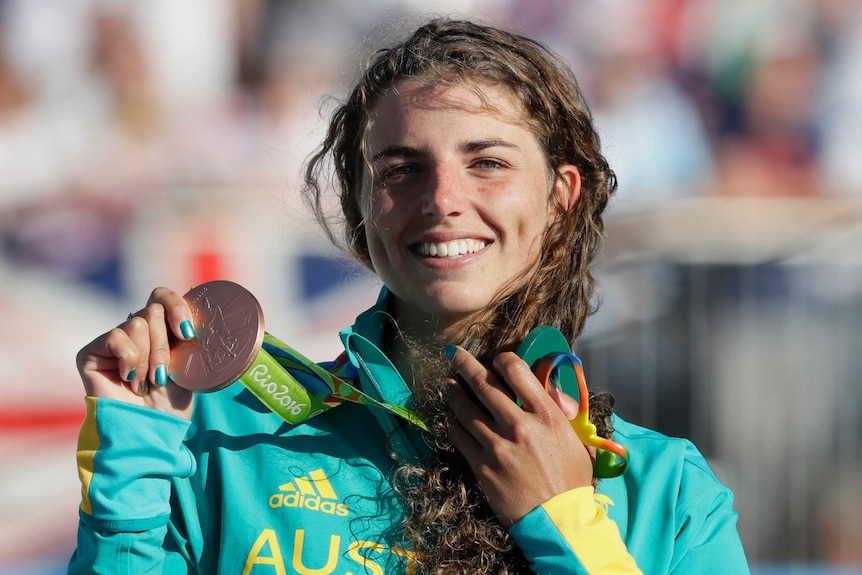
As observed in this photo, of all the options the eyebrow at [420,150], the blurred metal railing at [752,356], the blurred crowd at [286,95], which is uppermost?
the blurred crowd at [286,95]

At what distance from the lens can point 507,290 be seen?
2.01m

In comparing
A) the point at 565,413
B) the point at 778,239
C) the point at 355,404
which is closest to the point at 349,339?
the point at 355,404

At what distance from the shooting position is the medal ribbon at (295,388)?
1.84 meters

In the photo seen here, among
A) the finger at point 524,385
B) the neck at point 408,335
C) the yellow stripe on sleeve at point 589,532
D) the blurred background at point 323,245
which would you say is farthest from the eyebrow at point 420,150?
the blurred background at point 323,245

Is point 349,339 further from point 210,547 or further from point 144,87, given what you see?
point 144,87

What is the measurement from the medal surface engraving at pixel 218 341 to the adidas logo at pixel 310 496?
25 centimetres

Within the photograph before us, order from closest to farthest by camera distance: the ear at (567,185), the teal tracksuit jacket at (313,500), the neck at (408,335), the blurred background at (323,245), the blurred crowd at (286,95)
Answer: the teal tracksuit jacket at (313,500) → the neck at (408,335) → the ear at (567,185) → the blurred background at (323,245) → the blurred crowd at (286,95)

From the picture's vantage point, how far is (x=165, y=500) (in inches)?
67.2

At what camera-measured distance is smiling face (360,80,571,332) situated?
6.26ft

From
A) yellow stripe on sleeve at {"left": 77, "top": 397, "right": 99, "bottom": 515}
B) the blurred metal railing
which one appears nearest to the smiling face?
yellow stripe on sleeve at {"left": 77, "top": 397, "right": 99, "bottom": 515}

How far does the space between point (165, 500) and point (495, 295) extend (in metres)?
0.70

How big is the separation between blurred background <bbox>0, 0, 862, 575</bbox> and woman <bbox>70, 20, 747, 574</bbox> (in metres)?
3.53

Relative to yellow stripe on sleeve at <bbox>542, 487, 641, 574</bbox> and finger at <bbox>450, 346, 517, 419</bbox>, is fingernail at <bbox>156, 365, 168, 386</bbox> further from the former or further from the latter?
yellow stripe on sleeve at <bbox>542, 487, 641, 574</bbox>

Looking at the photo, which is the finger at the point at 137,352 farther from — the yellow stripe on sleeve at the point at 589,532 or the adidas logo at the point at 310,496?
the yellow stripe on sleeve at the point at 589,532
